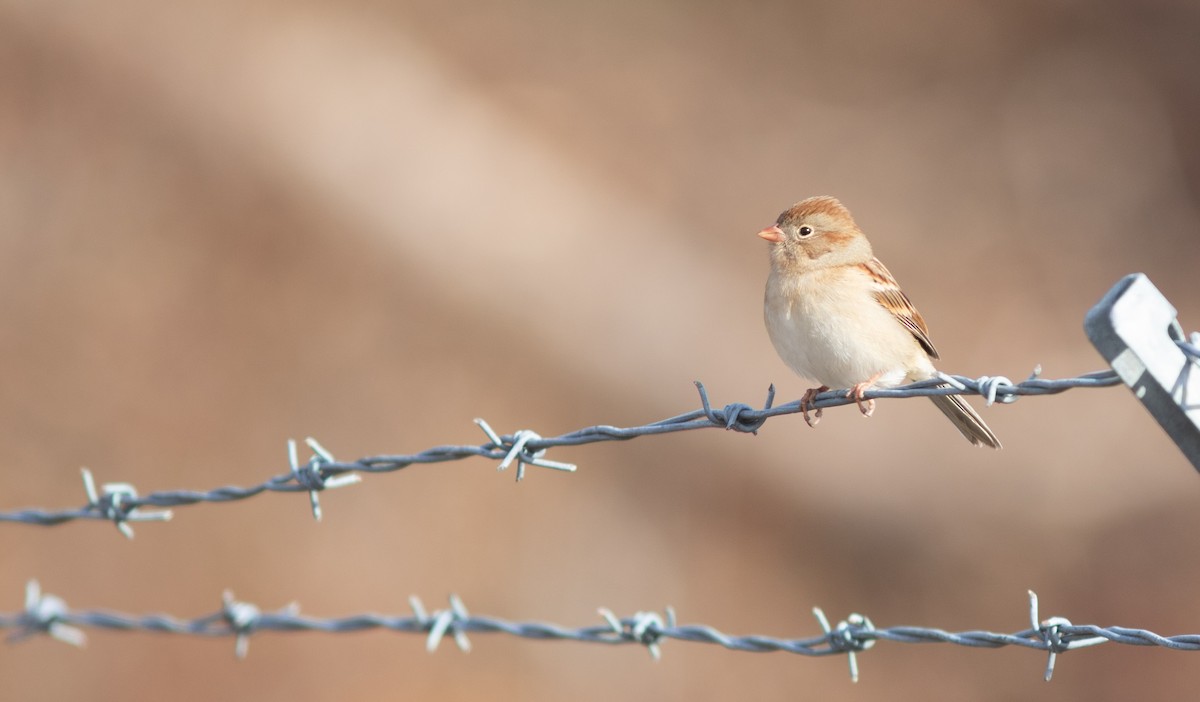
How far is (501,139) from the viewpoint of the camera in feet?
46.6

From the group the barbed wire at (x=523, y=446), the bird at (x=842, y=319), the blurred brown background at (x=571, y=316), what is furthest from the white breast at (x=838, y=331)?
the blurred brown background at (x=571, y=316)

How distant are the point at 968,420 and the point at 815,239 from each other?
1062mm

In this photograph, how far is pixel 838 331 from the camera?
4855 millimetres

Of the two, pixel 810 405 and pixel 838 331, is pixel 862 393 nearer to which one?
pixel 810 405

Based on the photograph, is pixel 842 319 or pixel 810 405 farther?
pixel 842 319

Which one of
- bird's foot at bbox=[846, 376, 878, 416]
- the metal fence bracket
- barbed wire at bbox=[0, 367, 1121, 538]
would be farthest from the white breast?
the metal fence bracket

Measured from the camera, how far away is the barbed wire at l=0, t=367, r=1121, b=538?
122 inches

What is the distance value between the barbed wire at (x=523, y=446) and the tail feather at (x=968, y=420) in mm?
907

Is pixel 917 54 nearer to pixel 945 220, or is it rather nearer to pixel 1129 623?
pixel 945 220

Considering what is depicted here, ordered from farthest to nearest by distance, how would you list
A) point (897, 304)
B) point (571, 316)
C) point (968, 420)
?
point (571, 316) < point (897, 304) < point (968, 420)

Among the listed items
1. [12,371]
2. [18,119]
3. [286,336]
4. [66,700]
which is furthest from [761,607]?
[18,119]

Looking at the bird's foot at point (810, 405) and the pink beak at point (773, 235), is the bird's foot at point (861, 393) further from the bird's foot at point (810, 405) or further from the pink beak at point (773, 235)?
the pink beak at point (773, 235)

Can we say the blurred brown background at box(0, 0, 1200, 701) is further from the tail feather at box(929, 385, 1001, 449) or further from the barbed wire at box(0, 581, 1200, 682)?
the tail feather at box(929, 385, 1001, 449)

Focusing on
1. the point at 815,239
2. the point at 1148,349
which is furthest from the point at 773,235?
the point at 1148,349
